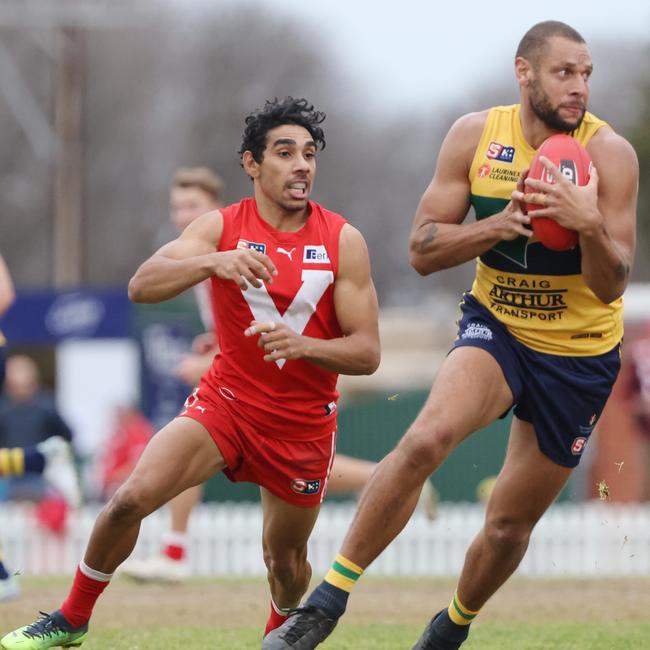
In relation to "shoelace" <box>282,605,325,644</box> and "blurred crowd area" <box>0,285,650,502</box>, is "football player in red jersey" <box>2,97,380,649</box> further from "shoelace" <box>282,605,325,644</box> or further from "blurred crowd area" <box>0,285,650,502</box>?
"blurred crowd area" <box>0,285,650,502</box>

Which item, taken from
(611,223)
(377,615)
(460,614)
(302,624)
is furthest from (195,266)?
(377,615)

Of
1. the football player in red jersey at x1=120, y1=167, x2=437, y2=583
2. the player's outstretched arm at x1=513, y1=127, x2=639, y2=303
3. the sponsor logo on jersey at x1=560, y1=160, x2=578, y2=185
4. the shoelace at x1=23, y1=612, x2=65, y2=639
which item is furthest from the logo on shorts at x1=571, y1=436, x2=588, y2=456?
the football player in red jersey at x1=120, y1=167, x2=437, y2=583

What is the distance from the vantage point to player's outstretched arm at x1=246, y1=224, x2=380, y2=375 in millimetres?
6383

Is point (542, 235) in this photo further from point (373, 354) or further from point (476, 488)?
point (476, 488)

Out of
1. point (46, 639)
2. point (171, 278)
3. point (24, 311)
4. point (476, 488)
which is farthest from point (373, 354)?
point (24, 311)

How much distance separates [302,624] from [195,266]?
156cm

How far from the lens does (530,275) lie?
6.69 metres

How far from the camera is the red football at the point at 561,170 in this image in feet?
20.8

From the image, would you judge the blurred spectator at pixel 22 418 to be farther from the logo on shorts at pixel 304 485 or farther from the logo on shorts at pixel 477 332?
the logo on shorts at pixel 477 332

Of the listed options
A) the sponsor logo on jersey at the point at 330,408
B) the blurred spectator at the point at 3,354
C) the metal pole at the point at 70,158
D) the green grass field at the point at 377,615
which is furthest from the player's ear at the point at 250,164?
the metal pole at the point at 70,158

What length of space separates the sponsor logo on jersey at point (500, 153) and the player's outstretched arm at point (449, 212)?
3.0 inches

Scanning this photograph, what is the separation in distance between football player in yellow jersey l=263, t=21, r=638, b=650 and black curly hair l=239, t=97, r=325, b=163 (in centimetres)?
68

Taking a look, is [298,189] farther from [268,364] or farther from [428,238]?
[268,364]

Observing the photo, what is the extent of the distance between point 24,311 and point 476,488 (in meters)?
7.25
